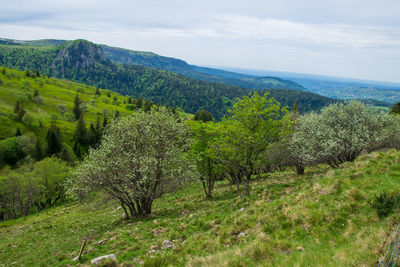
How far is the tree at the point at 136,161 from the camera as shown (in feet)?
72.6

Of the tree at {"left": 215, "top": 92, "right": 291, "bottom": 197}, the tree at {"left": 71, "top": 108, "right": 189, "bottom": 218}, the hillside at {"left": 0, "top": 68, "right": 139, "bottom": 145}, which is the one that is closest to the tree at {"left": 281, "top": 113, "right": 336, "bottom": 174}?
the tree at {"left": 215, "top": 92, "right": 291, "bottom": 197}

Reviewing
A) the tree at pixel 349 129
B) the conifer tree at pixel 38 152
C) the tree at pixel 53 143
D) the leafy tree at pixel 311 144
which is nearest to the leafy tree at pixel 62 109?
the tree at pixel 53 143

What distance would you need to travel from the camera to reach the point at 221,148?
909 inches

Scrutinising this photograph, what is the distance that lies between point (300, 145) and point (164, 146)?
19099 mm

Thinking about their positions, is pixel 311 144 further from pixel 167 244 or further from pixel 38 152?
pixel 38 152

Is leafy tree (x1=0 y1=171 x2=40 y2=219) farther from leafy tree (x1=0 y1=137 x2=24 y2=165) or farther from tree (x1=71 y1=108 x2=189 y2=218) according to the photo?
tree (x1=71 y1=108 x2=189 y2=218)

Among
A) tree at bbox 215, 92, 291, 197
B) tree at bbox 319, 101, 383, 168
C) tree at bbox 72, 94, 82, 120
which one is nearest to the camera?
tree at bbox 215, 92, 291, 197

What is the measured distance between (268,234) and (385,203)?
20.8 ft

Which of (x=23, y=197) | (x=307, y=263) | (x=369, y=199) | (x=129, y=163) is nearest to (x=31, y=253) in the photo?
(x=129, y=163)

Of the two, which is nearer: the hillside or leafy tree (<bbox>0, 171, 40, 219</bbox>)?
leafy tree (<bbox>0, 171, 40, 219</bbox>)

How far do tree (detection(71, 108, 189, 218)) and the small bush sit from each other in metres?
16.5

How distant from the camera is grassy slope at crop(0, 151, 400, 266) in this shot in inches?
390

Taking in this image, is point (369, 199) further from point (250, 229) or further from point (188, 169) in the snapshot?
point (188, 169)

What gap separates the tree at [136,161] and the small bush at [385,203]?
16485mm
